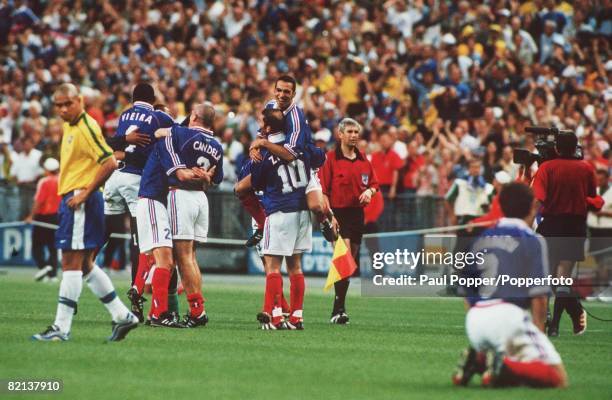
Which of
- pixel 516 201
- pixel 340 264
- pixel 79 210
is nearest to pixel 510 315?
pixel 516 201

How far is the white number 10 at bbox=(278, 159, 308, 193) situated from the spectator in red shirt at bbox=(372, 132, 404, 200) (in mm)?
10048

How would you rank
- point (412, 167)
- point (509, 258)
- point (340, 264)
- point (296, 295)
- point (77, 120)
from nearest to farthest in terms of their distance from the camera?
point (509, 258) < point (77, 120) < point (296, 295) < point (340, 264) < point (412, 167)

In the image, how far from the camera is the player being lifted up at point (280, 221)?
558 inches

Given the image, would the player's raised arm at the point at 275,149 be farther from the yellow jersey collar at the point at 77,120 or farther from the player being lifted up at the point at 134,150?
the yellow jersey collar at the point at 77,120

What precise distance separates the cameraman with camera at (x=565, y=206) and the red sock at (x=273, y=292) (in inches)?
118

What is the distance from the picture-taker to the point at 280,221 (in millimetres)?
14242

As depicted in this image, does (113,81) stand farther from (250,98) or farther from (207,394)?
(207,394)

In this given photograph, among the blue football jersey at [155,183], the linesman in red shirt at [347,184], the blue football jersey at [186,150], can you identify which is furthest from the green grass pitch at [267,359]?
the blue football jersey at [186,150]

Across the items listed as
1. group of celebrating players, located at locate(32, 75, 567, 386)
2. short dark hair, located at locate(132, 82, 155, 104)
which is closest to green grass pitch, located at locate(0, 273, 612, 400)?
group of celebrating players, located at locate(32, 75, 567, 386)

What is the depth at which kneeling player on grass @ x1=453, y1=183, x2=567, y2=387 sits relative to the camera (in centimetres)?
926

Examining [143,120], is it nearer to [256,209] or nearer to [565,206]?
[256,209]

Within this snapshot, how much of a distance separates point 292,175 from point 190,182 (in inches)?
43.4

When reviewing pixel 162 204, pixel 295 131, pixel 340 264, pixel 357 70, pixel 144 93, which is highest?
pixel 357 70

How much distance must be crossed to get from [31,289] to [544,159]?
30.7ft
